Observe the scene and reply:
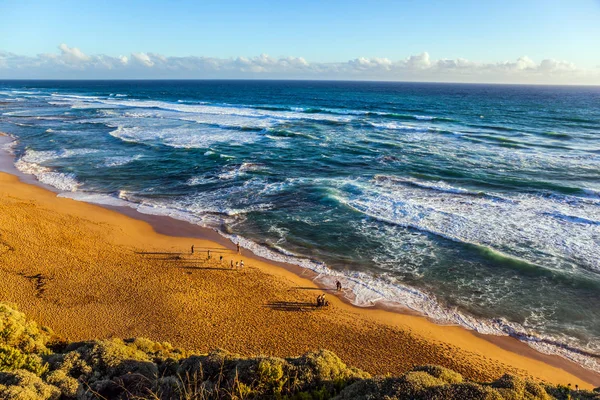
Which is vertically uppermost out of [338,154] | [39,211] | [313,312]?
[338,154]

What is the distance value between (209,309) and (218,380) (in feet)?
31.7

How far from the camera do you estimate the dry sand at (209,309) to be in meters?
14.8

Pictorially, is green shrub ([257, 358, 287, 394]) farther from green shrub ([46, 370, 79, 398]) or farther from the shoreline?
the shoreline

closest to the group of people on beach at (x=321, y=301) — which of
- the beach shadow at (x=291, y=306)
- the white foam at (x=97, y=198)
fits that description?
the beach shadow at (x=291, y=306)

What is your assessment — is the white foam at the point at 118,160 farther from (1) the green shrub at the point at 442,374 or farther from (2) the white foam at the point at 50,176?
(1) the green shrub at the point at 442,374

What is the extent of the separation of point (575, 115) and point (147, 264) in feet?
307

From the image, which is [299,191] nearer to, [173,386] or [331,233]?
[331,233]

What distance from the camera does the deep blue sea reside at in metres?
18.9

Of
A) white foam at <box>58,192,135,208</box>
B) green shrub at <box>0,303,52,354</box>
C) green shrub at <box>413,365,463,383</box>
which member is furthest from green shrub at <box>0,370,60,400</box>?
white foam at <box>58,192,135,208</box>

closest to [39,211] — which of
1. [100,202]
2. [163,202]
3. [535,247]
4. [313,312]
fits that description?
[100,202]

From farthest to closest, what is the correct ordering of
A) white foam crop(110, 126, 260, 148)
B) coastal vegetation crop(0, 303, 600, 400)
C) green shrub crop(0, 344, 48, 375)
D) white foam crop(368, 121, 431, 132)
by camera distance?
white foam crop(368, 121, 431, 132), white foam crop(110, 126, 260, 148), green shrub crop(0, 344, 48, 375), coastal vegetation crop(0, 303, 600, 400)

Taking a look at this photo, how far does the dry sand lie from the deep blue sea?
1610 millimetres

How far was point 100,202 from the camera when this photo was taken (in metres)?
30.3

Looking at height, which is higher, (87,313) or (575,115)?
(575,115)
